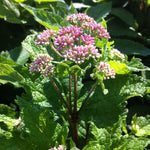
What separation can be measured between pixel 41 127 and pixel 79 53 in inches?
14.2

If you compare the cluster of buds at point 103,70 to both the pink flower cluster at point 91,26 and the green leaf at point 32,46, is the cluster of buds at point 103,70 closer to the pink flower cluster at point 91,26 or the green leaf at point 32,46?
the pink flower cluster at point 91,26

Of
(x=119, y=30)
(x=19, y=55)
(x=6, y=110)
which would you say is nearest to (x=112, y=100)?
(x=6, y=110)

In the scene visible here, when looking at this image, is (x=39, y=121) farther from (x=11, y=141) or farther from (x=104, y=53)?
(x=104, y=53)

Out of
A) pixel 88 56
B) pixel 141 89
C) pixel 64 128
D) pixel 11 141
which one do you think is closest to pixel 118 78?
pixel 141 89

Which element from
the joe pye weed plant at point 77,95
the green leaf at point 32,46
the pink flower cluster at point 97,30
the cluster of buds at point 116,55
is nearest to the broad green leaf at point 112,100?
the joe pye weed plant at point 77,95

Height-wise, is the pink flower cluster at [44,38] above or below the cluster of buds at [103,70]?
above

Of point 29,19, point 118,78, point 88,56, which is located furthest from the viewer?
point 29,19

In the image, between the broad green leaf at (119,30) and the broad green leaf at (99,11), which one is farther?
the broad green leaf at (119,30)

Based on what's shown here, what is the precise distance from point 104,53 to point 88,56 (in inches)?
7.2

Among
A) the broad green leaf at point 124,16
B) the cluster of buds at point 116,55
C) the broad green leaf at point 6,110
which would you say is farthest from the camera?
the broad green leaf at point 124,16

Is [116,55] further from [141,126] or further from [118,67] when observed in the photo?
[141,126]

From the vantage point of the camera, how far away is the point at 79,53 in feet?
3.34

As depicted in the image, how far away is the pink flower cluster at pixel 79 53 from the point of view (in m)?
1.01

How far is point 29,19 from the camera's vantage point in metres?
1.86
